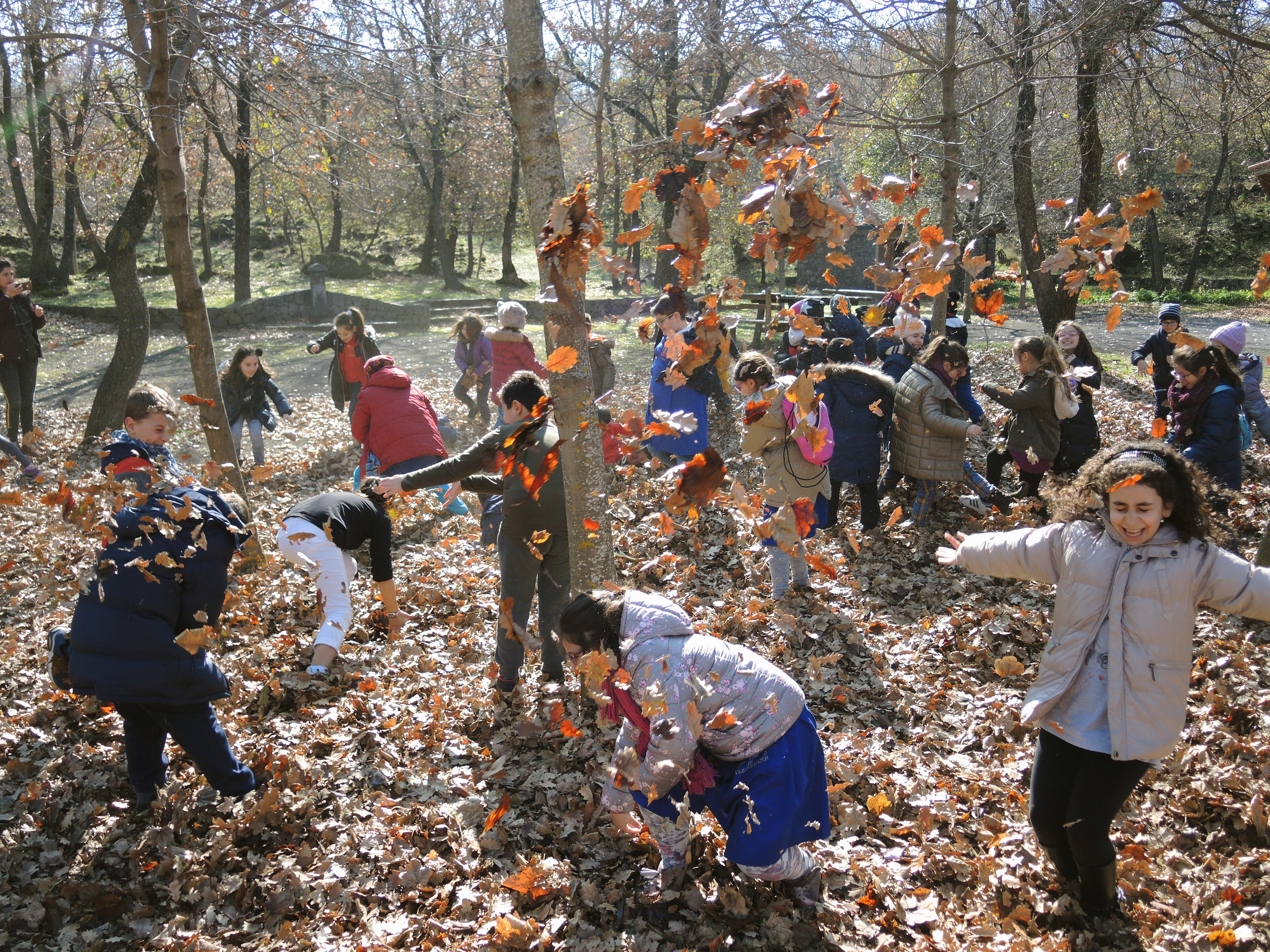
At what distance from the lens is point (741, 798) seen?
2656 millimetres

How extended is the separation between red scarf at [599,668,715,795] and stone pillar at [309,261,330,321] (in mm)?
19879

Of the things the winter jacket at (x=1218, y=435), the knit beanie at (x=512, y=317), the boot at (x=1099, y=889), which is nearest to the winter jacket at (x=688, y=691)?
the boot at (x=1099, y=889)

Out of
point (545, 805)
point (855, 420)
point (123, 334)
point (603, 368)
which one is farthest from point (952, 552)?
point (123, 334)

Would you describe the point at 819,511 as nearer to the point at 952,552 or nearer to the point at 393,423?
the point at 952,552

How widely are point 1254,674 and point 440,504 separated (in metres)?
5.95

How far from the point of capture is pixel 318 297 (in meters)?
20.4

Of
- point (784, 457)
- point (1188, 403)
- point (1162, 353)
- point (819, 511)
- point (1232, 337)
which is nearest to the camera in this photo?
point (784, 457)

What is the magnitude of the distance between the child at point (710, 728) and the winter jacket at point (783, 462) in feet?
7.98

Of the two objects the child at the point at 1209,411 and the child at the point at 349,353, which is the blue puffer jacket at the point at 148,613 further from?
the child at the point at 1209,411

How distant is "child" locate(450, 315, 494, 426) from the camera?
30.2 feet

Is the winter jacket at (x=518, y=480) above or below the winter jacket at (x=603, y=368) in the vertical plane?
below

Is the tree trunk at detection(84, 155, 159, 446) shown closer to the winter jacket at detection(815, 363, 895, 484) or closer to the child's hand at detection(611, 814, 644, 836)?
the winter jacket at detection(815, 363, 895, 484)

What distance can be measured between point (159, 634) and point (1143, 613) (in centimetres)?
353

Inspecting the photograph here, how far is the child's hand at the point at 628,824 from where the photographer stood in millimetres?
2787
